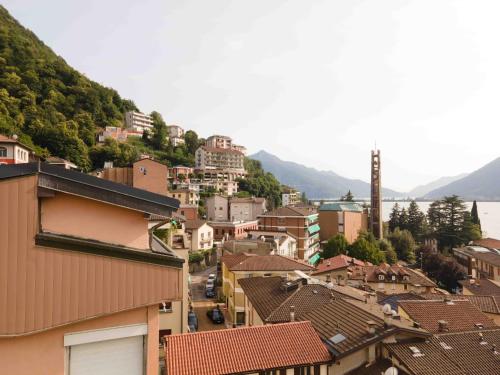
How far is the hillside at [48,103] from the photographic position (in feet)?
221

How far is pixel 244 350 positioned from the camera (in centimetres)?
1273

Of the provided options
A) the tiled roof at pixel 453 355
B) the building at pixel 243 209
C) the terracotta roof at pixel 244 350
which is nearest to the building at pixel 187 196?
the building at pixel 243 209

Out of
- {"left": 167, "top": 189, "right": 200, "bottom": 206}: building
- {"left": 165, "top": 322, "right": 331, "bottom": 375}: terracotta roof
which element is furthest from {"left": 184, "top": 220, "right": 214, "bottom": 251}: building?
{"left": 165, "top": 322, "right": 331, "bottom": 375}: terracotta roof

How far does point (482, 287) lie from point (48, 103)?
91.3 m

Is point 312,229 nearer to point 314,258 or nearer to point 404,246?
point 314,258

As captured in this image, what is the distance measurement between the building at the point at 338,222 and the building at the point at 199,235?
28273mm

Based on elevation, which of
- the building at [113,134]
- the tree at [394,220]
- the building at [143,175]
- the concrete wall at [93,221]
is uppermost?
the building at [113,134]

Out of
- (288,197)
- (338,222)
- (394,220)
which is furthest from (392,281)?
(288,197)

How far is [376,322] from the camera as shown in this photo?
47.4 ft

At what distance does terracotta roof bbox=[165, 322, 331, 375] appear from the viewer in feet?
39.7

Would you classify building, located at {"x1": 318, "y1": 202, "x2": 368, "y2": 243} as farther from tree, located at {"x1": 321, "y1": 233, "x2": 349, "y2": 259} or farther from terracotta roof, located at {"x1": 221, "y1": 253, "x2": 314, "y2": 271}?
terracotta roof, located at {"x1": 221, "y1": 253, "x2": 314, "y2": 271}

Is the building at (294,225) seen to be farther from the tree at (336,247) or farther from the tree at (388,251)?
the tree at (388,251)

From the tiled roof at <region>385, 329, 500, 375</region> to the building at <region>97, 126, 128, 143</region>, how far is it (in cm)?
8410

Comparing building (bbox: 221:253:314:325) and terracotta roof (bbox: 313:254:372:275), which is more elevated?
building (bbox: 221:253:314:325)
